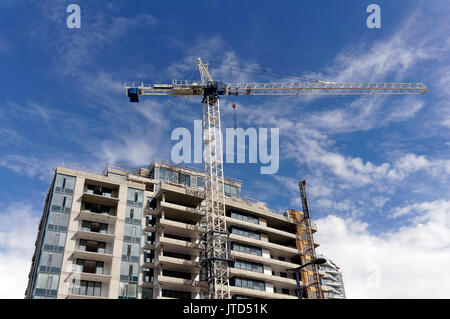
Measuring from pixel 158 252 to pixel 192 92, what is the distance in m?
39.4

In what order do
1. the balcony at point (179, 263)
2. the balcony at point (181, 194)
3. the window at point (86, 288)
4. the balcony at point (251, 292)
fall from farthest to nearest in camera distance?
the balcony at point (181, 194)
the balcony at point (251, 292)
the balcony at point (179, 263)
the window at point (86, 288)

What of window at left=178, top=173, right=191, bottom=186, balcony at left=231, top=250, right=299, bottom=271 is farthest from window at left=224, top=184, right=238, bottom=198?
balcony at left=231, top=250, right=299, bottom=271

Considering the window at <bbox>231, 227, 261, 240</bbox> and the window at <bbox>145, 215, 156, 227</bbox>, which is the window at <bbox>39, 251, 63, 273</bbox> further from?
the window at <bbox>231, 227, 261, 240</bbox>

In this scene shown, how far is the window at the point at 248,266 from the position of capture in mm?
75062

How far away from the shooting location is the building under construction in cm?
5922

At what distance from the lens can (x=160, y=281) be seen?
210ft

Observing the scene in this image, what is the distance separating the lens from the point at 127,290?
6019cm

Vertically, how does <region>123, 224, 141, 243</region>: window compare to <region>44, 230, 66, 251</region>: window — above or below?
above

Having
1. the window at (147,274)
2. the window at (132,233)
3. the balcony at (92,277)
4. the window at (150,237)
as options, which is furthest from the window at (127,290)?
the window at (150,237)

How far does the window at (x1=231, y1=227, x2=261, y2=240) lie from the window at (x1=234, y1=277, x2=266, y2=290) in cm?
910

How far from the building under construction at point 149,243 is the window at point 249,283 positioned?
0.60 ft

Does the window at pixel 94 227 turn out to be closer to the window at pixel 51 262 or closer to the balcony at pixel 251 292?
the window at pixel 51 262

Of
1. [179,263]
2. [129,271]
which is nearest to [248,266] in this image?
[179,263]

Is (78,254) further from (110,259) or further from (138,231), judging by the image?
(138,231)
